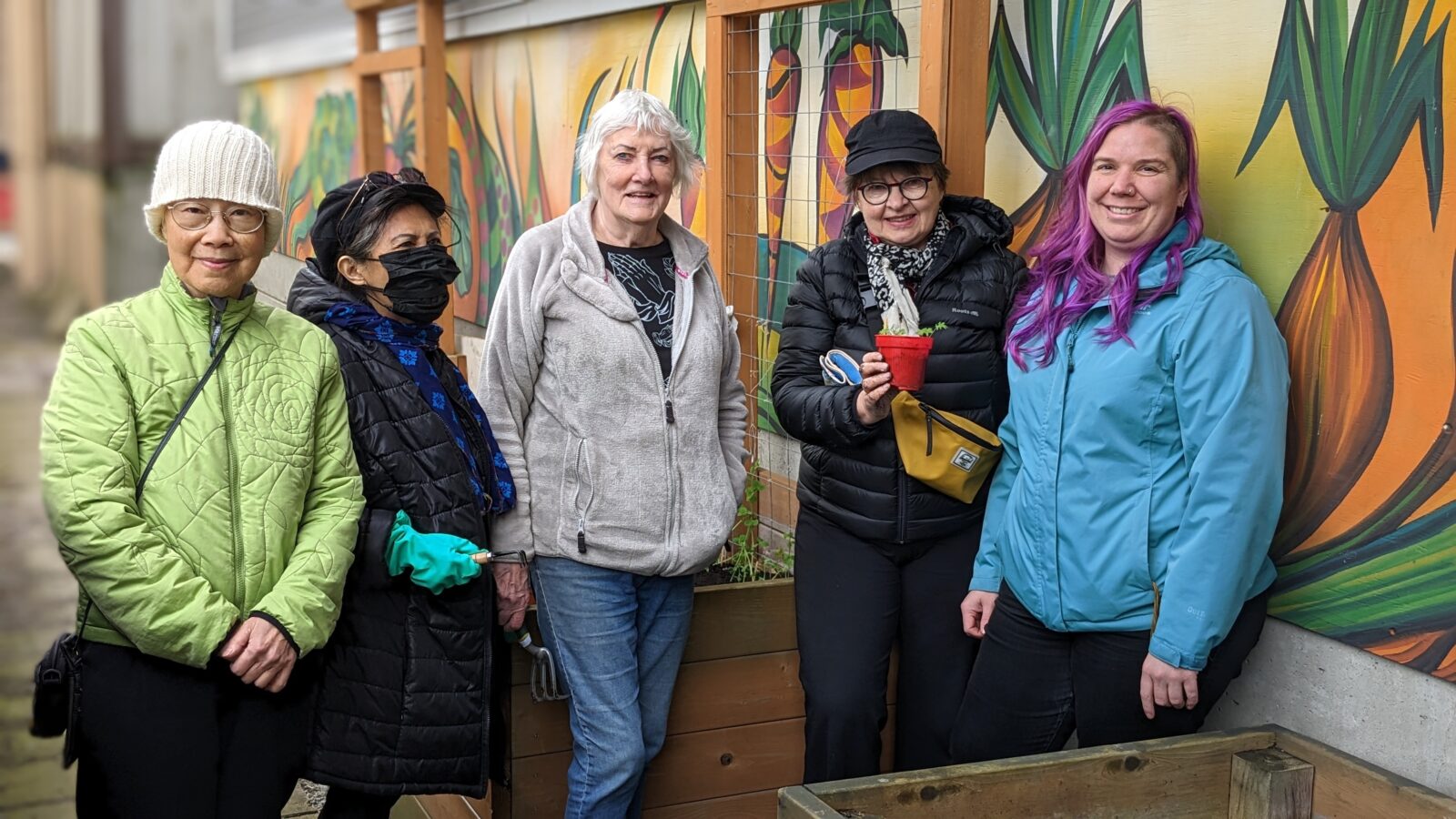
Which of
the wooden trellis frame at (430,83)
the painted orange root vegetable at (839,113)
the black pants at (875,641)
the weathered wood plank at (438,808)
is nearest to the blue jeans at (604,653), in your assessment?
the black pants at (875,641)

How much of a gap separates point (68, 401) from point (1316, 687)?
8.76 ft

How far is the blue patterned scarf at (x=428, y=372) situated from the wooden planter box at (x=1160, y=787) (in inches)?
37.9

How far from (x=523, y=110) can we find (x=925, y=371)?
18.4 ft

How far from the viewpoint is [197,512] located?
2541mm

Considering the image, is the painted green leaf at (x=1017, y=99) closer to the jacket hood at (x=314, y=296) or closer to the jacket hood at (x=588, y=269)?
the jacket hood at (x=588, y=269)

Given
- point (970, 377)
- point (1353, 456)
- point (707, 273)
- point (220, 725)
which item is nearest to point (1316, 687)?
point (1353, 456)

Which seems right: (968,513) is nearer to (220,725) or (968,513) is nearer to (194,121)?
(220,725)

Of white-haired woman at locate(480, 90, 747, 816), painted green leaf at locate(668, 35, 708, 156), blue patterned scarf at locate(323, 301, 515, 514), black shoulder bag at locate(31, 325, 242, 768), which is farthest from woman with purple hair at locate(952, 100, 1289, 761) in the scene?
painted green leaf at locate(668, 35, 708, 156)

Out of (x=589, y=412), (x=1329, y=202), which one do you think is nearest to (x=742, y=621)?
(x=589, y=412)

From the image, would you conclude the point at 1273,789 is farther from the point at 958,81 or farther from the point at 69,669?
the point at 69,669

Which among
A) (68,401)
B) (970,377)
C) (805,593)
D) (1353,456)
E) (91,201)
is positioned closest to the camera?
(91,201)

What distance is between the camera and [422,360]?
117 inches

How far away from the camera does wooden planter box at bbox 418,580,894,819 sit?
3713 mm

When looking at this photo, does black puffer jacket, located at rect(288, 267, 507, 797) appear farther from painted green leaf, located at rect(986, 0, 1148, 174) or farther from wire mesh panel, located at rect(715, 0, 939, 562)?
painted green leaf, located at rect(986, 0, 1148, 174)
